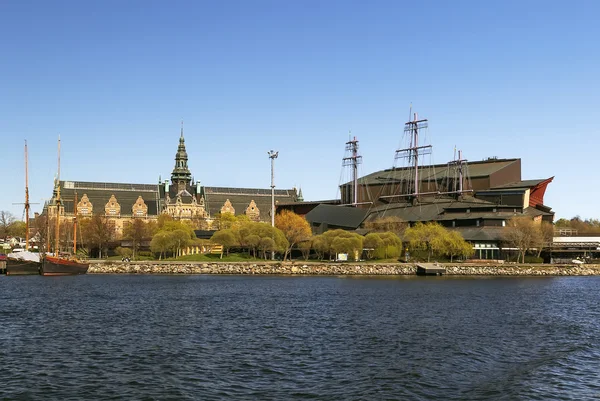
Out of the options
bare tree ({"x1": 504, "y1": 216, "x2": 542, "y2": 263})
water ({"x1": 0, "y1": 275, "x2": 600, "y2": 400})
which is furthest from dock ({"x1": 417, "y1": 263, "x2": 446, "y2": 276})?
water ({"x1": 0, "y1": 275, "x2": 600, "y2": 400})

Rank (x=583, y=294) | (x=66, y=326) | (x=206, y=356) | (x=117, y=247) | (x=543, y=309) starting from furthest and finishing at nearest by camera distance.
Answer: (x=117, y=247) → (x=583, y=294) → (x=543, y=309) → (x=66, y=326) → (x=206, y=356)

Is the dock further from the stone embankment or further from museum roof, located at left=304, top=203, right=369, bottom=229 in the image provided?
museum roof, located at left=304, top=203, right=369, bottom=229


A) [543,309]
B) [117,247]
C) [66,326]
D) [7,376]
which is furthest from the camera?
[117,247]

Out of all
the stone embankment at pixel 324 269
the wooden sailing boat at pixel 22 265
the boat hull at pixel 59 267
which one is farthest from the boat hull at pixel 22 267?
the stone embankment at pixel 324 269

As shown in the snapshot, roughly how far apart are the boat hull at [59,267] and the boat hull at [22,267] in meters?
2.11

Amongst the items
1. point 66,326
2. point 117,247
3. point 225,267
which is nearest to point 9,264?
point 225,267

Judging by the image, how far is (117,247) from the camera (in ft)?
516

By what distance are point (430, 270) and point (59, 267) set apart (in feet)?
185

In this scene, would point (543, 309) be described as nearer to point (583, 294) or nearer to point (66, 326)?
point (583, 294)

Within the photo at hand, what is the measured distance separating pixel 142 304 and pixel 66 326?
49.9 feet

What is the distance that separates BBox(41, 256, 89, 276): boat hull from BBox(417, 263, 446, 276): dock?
174 ft

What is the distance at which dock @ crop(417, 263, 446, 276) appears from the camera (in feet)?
361

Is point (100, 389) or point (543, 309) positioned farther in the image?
point (543, 309)

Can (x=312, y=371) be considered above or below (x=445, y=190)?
below
